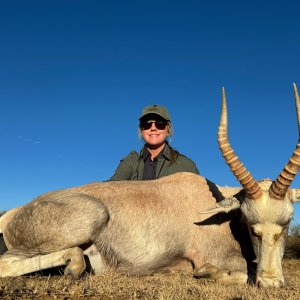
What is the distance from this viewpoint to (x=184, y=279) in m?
5.50

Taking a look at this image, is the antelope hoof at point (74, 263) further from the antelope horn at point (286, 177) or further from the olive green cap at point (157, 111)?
the olive green cap at point (157, 111)

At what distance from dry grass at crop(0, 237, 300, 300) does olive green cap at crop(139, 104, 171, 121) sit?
413cm

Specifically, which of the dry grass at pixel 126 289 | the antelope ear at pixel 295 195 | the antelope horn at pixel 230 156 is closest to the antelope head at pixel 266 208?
the antelope horn at pixel 230 156

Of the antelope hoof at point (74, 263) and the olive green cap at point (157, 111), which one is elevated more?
the olive green cap at point (157, 111)

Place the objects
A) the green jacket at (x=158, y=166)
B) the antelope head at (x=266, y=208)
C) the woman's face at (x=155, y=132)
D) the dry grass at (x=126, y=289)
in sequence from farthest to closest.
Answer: the woman's face at (x=155, y=132)
the green jacket at (x=158, y=166)
the antelope head at (x=266, y=208)
the dry grass at (x=126, y=289)

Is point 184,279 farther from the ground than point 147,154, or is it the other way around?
point 147,154

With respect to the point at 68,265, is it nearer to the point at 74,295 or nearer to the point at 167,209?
the point at 74,295

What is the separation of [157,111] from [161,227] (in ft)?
10.5

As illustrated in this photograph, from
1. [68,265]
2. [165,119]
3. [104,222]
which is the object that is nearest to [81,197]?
[104,222]

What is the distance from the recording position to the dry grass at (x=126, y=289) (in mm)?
4086

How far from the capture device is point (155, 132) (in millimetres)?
9086

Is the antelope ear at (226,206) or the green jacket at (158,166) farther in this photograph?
the green jacket at (158,166)

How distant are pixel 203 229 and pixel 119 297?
8.34ft

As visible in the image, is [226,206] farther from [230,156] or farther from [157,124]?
[157,124]
